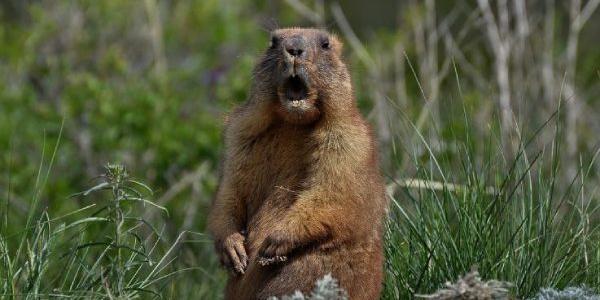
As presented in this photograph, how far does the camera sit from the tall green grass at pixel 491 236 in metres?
4.68

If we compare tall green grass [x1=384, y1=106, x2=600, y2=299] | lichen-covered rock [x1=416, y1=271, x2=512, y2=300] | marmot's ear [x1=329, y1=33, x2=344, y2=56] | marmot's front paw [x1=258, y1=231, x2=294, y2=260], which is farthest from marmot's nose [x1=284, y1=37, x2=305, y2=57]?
lichen-covered rock [x1=416, y1=271, x2=512, y2=300]

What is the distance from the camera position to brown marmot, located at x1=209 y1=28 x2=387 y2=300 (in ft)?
14.3

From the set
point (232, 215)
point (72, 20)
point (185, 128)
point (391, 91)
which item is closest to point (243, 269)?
point (232, 215)

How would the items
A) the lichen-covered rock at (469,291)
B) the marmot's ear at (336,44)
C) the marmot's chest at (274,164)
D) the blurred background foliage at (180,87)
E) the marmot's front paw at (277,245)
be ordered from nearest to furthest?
1. the lichen-covered rock at (469,291)
2. the marmot's front paw at (277,245)
3. the marmot's chest at (274,164)
4. the marmot's ear at (336,44)
5. the blurred background foliage at (180,87)

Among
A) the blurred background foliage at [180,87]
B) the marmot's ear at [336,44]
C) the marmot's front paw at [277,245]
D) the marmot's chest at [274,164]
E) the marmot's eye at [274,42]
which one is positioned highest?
the marmot's eye at [274,42]

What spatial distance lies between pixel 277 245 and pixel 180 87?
15.5 ft

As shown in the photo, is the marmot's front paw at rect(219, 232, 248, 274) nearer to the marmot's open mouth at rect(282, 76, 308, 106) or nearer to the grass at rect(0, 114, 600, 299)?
the grass at rect(0, 114, 600, 299)

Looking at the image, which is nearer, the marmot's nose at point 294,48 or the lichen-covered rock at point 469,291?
the lichen-covered rock at point 469,291

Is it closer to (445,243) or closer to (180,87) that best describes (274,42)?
(445,243)

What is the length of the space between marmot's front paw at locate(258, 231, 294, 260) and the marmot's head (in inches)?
16.5

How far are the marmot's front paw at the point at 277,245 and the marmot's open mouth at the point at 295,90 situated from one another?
18.6 inches

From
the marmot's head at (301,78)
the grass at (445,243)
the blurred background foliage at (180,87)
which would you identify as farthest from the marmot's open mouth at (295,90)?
the blurred background foliage at (180,87)

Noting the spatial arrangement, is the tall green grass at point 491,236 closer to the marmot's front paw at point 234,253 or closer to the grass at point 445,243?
the grass at point 445,243

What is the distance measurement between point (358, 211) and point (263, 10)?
5971 millimetres
